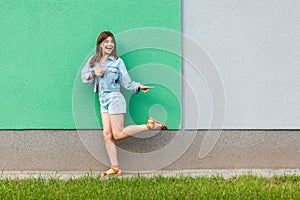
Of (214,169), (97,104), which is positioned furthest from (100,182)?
(214,169)

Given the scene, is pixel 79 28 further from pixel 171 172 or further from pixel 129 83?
pixel 171 172

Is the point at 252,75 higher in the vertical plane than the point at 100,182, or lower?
higher

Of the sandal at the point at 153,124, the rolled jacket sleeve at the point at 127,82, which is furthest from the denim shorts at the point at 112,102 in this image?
the sandal at the point at 153,124

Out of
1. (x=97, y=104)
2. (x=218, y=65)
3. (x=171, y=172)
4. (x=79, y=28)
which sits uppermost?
(x=79, y=28)

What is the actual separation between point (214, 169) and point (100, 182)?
5.05ft

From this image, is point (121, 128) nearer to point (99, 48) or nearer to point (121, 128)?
point (121, 128)

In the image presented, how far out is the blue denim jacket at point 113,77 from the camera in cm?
672

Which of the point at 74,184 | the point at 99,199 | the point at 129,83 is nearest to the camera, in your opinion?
the point at 99,199

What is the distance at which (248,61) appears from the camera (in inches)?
278

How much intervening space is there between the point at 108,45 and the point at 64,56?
0.59 m

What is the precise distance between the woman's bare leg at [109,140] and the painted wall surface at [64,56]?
24 cm

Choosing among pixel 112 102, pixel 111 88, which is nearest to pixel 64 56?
pixel 111 88

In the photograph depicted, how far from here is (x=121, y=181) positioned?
6.25 m

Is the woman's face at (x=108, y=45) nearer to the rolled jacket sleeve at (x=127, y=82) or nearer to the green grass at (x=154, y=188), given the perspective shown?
the rolled jacket sleeve at (x=127, y=82)
